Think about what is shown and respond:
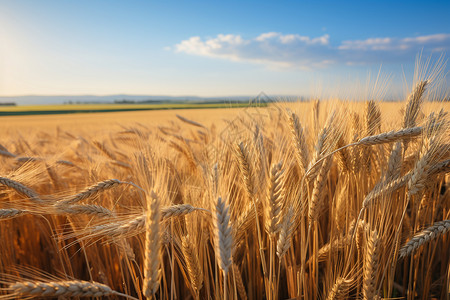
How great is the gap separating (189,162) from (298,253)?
122 cm

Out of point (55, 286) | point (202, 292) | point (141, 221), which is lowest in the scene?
point (202, 292)

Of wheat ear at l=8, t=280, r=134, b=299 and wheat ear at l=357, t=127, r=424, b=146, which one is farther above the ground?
wheat ear at l=357, t=127, r=424, b=146

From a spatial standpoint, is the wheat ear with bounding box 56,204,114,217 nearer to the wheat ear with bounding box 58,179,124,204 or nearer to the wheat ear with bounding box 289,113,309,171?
the wheat ear with bounding box 58,179,124,204

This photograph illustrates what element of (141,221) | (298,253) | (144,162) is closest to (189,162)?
(144,162)

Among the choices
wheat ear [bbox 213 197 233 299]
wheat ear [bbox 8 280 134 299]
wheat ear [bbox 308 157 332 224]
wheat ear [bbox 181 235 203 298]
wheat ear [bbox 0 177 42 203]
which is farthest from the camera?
wheat ear [bbox 0 177 42 203]

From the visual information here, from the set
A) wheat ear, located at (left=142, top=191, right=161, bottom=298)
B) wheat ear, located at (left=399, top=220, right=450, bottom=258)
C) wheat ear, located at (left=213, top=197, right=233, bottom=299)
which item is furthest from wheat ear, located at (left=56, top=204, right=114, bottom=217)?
wheat ear, located at (left=399, top=220, right=450, bottom=258)

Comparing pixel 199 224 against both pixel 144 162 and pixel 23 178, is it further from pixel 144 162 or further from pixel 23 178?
pixel 23 178

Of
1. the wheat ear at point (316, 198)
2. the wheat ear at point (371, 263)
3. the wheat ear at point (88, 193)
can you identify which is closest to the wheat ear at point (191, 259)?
the wheat ear at point (88, 193)

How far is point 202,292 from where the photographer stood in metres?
1.77

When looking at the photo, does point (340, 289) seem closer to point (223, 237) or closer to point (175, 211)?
point (223, 237)

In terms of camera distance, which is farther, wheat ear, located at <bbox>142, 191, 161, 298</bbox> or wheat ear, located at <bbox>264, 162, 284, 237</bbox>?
wheat ear, located at <bbox>264, 162, 284, 237</bbox>

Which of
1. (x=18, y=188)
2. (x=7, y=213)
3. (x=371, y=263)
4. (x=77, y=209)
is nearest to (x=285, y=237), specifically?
(x=371, y=263)

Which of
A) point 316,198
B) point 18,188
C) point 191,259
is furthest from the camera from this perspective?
point 18,188

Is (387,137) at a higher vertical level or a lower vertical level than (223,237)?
higher
